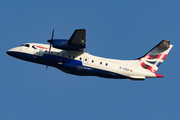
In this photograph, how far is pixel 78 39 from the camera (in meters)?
22.9

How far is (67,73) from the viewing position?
26172 millimetres

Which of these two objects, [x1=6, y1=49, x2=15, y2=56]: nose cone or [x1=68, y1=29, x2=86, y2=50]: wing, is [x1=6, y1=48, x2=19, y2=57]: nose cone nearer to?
[x1=6, y1=49, x2=15, y2=56]: nose cone

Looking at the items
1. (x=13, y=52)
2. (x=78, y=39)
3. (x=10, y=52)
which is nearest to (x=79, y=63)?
(x=78, y=39)

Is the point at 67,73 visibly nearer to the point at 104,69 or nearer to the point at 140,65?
the point at 104,69

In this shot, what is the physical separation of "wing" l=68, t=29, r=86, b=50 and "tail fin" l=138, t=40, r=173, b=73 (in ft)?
23.2

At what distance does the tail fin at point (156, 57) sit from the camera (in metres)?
26.1

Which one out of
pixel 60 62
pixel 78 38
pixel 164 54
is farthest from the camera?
pixel 164 54

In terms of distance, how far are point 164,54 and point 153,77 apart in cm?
302

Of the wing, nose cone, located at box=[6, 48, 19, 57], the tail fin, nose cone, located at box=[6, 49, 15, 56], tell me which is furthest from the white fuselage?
the wing

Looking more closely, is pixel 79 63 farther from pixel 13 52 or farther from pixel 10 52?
pixel 10 52

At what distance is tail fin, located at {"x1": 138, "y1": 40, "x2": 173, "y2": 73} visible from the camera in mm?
26094

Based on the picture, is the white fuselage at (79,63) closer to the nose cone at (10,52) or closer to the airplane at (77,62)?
the airplane at (77,62)

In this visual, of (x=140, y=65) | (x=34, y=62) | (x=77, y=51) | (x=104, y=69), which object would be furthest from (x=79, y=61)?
(x=140, y=65)

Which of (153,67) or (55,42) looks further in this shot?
(153,67)
